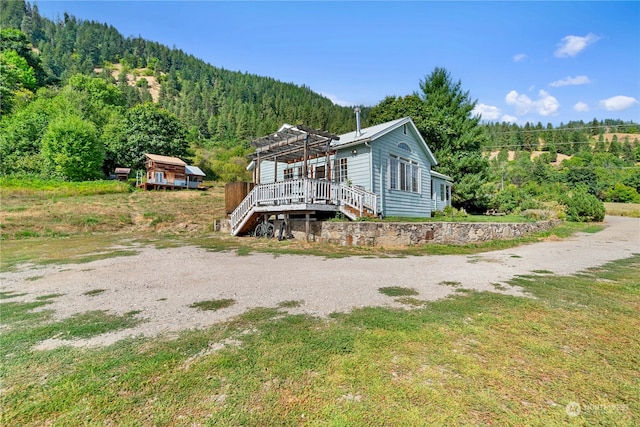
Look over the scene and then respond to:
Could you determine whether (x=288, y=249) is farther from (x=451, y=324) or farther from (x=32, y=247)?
(x=32, y=247)

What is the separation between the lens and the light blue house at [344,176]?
37.8 ft

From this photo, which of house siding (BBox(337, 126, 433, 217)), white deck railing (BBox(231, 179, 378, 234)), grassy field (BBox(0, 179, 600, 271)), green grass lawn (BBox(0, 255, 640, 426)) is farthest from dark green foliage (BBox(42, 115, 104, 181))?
green grass lawn (BBox(0, 255, 640, 426))

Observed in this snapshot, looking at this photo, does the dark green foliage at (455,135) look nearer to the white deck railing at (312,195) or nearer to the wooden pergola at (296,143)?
the wooden pergola at (296,143)

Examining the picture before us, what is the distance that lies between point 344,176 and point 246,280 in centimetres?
936

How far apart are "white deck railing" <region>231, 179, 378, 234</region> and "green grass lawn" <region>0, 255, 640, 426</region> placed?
25.2 ft

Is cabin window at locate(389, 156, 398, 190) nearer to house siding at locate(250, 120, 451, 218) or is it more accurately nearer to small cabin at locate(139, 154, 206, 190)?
house siding at locate(250, 120, 451, 218)

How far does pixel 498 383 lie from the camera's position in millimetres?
2223

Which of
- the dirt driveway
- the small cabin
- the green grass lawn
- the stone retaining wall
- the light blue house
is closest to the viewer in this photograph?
the green grass lawn

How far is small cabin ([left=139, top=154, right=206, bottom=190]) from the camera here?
3055 cm

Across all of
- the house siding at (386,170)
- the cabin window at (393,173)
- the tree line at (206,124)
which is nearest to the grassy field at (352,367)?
the house siding at (386,170)

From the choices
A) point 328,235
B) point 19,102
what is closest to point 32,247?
point 328,235

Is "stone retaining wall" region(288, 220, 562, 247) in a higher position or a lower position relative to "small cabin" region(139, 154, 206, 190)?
lower

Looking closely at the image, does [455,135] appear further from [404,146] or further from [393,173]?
[393,173]

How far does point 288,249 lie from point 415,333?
23.7ft
